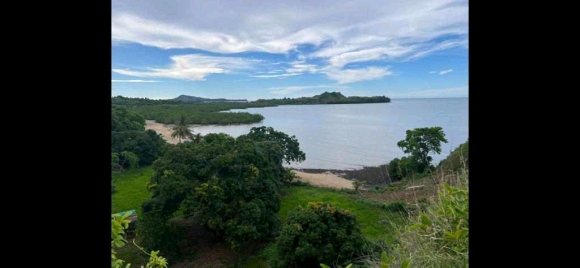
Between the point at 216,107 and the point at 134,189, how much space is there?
295 centimetres

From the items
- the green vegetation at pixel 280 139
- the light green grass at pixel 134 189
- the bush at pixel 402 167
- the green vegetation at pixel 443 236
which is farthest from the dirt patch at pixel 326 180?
the green vegetation at pixel 443 236

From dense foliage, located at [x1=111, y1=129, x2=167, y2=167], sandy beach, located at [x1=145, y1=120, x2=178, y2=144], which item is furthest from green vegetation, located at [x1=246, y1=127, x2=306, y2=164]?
dense foliage, located at [x1=111, y1=129, x2=167, y2=167]

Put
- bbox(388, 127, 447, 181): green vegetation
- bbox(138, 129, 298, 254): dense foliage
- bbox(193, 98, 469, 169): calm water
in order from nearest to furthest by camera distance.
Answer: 1. bbox(388, 127, 447, 181): green vegetation
2. bbox(193, 98, 469, 169): calm water
3. bbox(138, 129, 298, 254): dense foliage

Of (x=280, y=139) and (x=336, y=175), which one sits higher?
(x=280, y=139)

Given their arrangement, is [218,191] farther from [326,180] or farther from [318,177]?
[326,180]

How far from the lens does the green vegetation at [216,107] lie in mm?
3867

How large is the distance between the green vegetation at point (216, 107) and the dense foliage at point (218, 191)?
1.77 metres

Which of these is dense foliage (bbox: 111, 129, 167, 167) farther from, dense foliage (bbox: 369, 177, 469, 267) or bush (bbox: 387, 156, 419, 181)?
dense foliage (bbox: 369, 177, 469, 267)

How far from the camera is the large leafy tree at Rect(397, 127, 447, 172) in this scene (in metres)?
2.97

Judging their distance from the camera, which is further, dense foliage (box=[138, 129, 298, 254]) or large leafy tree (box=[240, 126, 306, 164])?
dense foliage (box=[138, 129, 298, 254])

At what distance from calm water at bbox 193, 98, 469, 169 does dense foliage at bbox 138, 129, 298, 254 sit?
181 centimetres

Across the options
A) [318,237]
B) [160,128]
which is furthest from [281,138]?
[318,237]

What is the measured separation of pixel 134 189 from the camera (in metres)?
6.16
